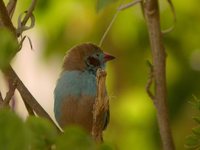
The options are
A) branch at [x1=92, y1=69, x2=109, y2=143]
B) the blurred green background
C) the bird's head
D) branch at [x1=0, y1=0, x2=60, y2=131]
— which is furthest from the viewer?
the blurred green background

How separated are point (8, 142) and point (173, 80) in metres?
1.74

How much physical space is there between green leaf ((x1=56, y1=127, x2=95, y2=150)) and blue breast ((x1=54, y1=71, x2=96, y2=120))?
1.20m

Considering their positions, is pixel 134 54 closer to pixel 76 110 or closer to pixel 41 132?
pixel 76 110

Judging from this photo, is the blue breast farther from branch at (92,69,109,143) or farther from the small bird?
branch at (92,69,109,143)

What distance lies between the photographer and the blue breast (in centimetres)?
180

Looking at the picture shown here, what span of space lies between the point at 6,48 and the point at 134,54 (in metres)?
1.78

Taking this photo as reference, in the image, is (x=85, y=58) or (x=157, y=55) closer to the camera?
(x=157, y=55)

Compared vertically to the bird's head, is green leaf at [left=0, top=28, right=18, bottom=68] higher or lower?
higher

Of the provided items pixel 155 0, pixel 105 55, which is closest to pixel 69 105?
pixel 105 55

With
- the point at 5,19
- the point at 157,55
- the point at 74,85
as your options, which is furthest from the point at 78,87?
the point at 5,19

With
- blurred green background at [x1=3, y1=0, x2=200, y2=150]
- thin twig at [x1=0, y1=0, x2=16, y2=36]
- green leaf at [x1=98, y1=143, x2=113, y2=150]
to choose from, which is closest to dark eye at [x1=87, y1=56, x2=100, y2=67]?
blurred green background at [x1=3, y1=0, x2=200, y2=150]

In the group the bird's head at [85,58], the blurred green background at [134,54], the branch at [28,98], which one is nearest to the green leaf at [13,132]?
the branch at [28,98]

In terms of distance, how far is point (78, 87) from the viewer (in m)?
1.89

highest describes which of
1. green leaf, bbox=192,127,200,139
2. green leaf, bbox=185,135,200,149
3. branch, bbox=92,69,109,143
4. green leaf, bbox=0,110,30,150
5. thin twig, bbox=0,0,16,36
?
green leaf, bbox=0,110,30,150
